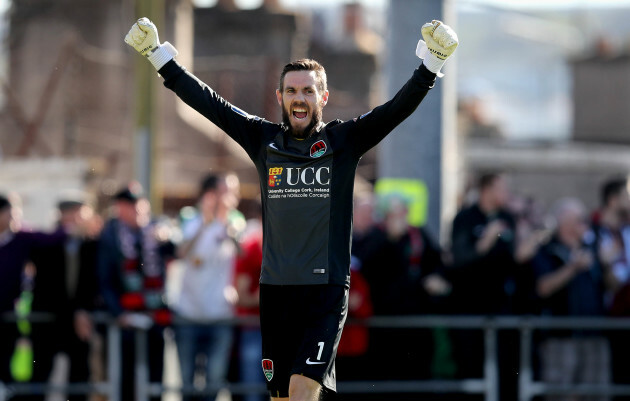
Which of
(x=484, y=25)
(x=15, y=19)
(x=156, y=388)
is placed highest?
(x=484, y=25)

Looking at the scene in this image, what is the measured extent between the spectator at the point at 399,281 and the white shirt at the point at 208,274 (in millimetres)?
1247

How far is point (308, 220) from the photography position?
6.44 metres

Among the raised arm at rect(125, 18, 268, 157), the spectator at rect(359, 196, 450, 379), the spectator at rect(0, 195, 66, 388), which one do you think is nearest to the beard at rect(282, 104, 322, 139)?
the raised arm at rect(125, 18, 268, 157)

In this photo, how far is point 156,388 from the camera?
424 inches

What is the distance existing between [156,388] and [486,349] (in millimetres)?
2947

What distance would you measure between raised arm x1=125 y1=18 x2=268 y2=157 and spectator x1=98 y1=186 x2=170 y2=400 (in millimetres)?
4302

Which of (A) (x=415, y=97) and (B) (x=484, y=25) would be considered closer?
(A) (x=415, y=97)

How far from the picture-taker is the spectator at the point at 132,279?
425 inches

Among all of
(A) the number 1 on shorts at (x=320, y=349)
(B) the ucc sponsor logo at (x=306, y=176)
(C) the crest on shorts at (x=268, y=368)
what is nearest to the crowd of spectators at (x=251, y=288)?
(C) the crest on shorts at (x=268, y=368)

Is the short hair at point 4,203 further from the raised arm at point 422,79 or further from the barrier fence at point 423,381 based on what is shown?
the raised arm at point 422,79

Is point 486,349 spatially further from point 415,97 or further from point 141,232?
point 415,97

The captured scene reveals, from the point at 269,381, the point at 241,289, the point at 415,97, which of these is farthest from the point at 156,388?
the point at 415,97

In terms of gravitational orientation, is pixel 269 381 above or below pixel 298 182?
below

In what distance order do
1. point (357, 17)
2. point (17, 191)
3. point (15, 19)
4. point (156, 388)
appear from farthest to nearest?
1. point (357, 17)
2. point (15, 19)
3. point (17, 191)
4. point (156, 388)
